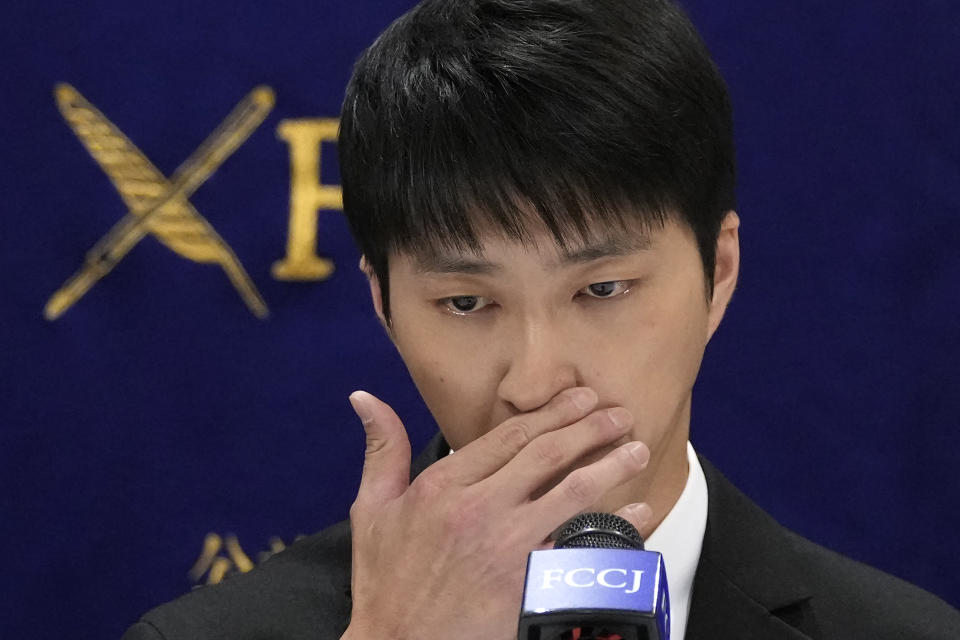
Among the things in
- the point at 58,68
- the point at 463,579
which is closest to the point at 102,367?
the point at 58,68

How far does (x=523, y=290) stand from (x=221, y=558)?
3.02 feet

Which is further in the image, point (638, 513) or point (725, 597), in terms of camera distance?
point (725, 597)

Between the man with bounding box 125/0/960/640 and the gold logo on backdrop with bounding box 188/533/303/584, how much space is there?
1.48 feet

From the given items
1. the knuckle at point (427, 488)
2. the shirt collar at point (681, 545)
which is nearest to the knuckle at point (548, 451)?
the knuckle at point (427, 488)

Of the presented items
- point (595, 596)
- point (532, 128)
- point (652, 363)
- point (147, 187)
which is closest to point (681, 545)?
point (652, 363)

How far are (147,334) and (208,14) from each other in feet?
1.64

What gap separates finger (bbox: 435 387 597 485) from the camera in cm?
135

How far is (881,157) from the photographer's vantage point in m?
2.11

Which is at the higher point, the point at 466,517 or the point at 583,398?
the point at 583,398

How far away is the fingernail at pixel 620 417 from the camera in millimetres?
1393

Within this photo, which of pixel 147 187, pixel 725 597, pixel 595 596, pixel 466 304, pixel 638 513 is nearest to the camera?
pixel 595 596

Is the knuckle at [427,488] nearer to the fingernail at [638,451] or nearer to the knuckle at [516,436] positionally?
the knuckle at [516,436]

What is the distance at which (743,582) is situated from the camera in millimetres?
1635

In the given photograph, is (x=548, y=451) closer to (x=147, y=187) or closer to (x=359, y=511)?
(x=359, y=511)
